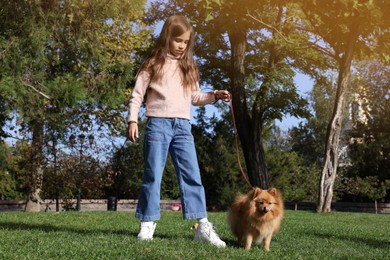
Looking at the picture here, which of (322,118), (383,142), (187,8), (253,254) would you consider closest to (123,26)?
(187,8)

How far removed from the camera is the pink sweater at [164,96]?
529cm

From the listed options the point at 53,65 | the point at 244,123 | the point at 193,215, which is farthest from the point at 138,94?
the point at 53,65

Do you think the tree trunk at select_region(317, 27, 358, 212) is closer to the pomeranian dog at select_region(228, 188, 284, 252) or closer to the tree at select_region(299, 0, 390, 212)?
the tree at select_region(299, 0, 390, 212)

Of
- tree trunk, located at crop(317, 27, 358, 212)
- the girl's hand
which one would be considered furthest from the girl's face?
tree trunk, located at crop(317, 27, 358, 212)

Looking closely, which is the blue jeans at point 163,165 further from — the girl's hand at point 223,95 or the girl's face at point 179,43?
the girl's face at point 179,43

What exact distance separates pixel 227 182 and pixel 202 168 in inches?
55.5

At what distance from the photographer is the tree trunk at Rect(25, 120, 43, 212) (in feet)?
70.7

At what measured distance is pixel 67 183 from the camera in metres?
22.2

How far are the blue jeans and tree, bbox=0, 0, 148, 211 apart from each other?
1387cm

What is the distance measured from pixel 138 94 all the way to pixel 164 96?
0.90ft

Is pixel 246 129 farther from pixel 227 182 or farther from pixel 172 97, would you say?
pixel 172 97

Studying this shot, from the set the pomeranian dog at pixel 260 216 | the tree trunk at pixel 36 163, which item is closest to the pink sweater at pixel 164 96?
the pomeranian dog at pixel 260 216

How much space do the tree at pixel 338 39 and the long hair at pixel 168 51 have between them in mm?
9023

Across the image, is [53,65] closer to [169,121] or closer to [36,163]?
[36,163]
